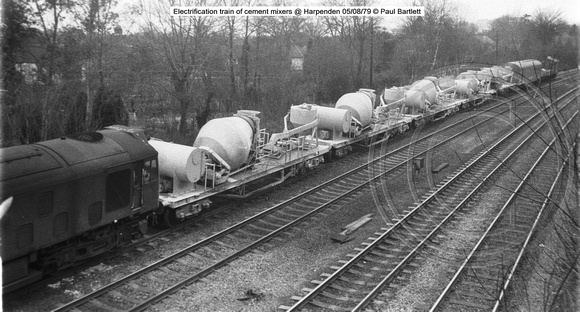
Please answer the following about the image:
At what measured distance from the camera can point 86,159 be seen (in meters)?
10.1

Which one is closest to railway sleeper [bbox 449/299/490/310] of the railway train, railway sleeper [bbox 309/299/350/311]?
railway sleeper [bbox 309/299/350/311]

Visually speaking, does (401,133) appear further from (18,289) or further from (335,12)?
(18,289)

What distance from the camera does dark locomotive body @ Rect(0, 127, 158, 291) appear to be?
866 centimetres

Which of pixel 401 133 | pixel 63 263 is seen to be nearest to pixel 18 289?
pixel 63 263

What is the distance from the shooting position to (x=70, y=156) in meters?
9.89

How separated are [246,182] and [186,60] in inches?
400

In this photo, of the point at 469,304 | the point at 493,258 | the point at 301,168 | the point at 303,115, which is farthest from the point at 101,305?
the point at 303,115

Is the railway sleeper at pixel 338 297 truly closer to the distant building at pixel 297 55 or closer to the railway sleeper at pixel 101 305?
the railway sleeper at pixel 101 305

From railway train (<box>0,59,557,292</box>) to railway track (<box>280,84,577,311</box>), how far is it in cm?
460

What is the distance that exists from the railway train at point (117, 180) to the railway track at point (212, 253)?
1.18 metres

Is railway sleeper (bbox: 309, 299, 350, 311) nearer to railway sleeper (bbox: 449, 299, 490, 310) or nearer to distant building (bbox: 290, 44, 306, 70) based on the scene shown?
railway sleeper (bbox: 449, 299, 490, 310)

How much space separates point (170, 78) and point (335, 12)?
608 inches

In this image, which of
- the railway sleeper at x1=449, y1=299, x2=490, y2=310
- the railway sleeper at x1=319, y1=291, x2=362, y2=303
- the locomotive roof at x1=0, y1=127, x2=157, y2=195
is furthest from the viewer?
the railway sleeper at x1=319, y1=291, x2=362, y2=303

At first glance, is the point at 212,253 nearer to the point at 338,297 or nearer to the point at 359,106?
the point at 338,297
